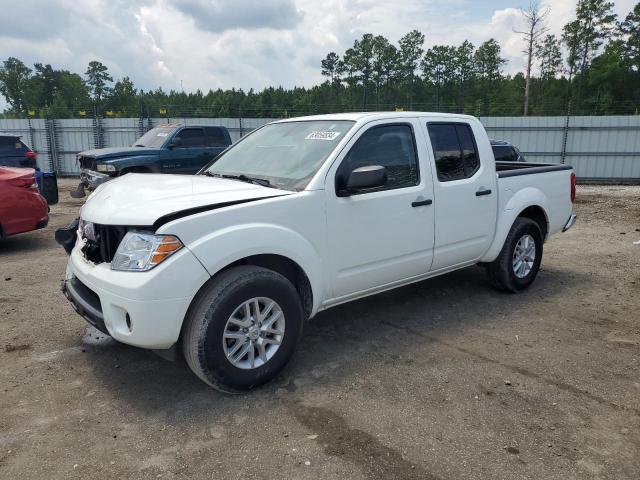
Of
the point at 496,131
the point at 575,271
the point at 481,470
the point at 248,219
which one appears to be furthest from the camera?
the point at 496,131

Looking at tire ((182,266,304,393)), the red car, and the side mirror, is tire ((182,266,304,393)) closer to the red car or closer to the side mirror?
the side mirror

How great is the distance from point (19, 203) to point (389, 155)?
568 centimetres

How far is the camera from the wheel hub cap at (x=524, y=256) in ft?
18.0

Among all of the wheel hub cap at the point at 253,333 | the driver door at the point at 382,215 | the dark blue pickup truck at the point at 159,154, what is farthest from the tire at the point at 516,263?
the dark blue pickup truck at the point at 159,154

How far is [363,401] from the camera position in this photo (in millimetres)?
3285

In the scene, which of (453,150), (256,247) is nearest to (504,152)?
(453,150)

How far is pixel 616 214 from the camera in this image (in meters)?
11.5

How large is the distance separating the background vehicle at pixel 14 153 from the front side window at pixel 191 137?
3.52m

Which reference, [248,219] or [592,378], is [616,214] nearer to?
[592,378]

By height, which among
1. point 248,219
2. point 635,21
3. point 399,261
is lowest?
point 399,261

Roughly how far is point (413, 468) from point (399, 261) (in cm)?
188

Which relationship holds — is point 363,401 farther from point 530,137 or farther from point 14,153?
point 530,137

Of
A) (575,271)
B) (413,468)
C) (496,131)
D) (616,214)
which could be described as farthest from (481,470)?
(496,131)

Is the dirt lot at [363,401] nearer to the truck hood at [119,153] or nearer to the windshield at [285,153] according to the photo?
the windshield at [285,153]
